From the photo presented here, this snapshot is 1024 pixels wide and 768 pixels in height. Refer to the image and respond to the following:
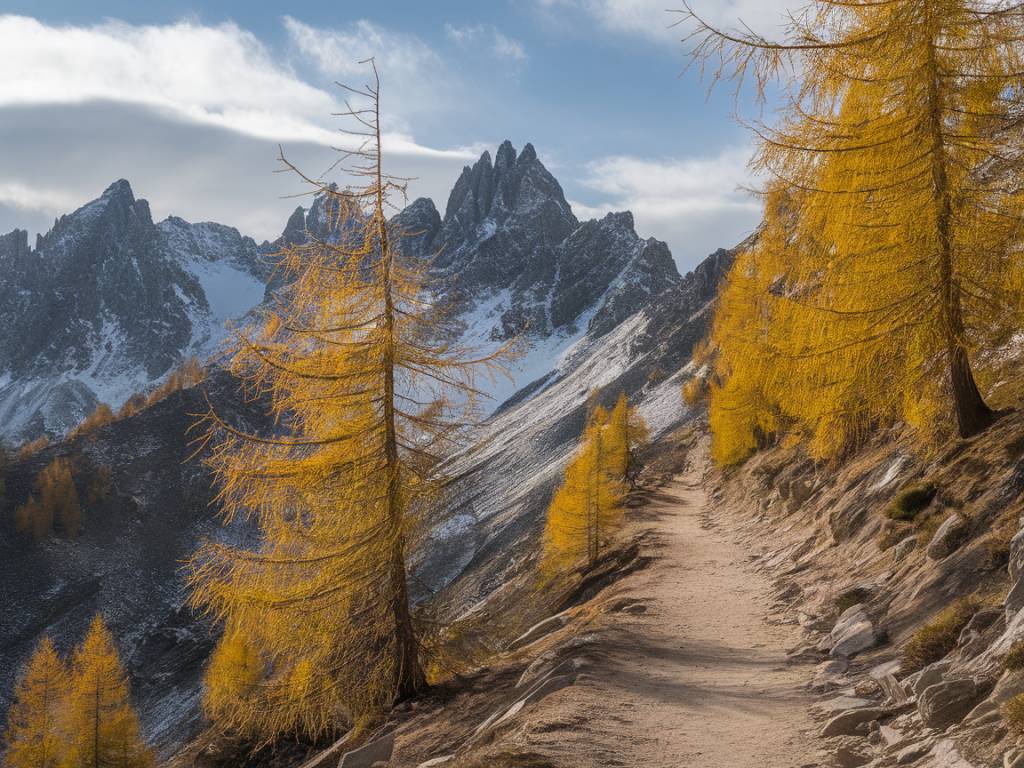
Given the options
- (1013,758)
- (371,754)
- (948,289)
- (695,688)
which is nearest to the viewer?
(1013,758)

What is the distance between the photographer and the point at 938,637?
6.44m

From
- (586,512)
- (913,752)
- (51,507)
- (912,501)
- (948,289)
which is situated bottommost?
(51,507)

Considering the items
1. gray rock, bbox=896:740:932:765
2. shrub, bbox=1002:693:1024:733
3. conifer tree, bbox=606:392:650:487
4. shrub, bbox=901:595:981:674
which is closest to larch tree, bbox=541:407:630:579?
conifer tree, bbox=606:392:650:487

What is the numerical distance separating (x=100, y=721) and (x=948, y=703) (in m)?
31.4

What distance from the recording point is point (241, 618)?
10.3 metres

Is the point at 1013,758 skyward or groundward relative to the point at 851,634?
skyward

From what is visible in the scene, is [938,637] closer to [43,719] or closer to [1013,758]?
[1013,758]

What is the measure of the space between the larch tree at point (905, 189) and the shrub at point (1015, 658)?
534cm

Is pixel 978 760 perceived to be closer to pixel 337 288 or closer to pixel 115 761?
pixel 337 288

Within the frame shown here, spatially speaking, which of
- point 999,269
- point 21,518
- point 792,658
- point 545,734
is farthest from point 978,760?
point 21,518

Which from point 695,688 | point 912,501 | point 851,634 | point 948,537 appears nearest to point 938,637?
point 851,634

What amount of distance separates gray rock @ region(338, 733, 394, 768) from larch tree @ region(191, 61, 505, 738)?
1406 millimetres

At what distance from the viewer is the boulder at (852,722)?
238 inches

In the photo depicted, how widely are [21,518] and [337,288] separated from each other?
8239 cm
